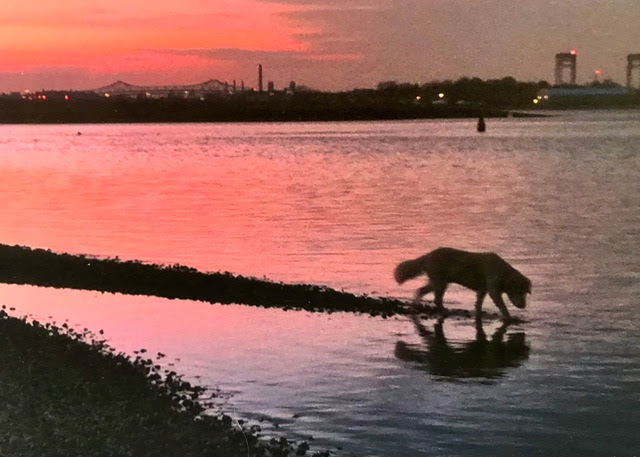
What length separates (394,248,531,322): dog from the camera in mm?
15070

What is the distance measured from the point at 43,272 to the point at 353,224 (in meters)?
13.6

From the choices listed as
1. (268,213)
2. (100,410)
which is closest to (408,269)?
(100,410)

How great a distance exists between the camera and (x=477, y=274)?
15.1 meters

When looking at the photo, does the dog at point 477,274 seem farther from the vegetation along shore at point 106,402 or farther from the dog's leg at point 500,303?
the vegetation along shore at point 106,402

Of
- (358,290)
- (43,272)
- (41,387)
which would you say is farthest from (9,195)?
(41,387)

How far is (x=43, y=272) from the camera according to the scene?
67.7 feet

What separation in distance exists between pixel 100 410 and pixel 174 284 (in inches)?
370

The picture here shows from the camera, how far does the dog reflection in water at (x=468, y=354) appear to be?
1291 cm

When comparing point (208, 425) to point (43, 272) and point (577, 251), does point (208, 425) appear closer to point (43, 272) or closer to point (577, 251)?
point (43, 272)

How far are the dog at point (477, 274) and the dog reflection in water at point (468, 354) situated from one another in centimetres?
50

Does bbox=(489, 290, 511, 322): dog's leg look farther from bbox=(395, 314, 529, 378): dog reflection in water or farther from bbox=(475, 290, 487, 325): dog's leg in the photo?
bbox=(395, 314, 529, 378): dog reflection in water

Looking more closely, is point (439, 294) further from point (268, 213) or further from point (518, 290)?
point (268, 213)

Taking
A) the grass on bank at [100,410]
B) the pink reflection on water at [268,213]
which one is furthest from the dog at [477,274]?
the grass on bank at [100,410]

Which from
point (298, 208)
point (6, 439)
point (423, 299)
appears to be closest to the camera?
point (6, 439)
